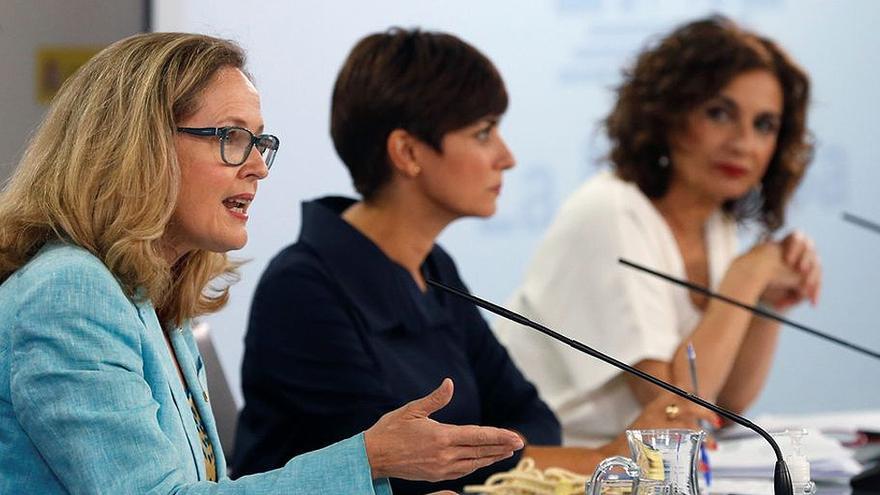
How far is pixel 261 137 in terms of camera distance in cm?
156

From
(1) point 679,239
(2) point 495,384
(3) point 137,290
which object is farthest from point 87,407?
(1) point 679,239

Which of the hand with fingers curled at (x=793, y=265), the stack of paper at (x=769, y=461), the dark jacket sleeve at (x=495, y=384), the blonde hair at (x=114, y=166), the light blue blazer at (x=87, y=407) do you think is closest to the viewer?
the light blue blazer at (x=87, y=407)

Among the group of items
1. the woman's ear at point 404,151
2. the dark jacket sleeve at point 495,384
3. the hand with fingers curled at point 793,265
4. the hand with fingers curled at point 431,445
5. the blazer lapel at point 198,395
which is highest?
the woman's ear at point 404,151

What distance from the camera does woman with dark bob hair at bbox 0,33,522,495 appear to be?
1310 millimetres

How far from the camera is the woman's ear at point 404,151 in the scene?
7.63 ft

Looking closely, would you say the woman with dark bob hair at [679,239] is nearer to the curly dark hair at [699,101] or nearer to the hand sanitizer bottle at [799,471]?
the curly dark hair at [699,101]

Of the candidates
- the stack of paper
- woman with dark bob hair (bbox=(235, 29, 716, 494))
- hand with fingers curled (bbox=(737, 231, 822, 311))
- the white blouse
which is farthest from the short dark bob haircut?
hand with fingers curled (bbox=(737, 231, 822, 311))

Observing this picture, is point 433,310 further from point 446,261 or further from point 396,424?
point 396,424

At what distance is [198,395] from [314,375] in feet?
1.58

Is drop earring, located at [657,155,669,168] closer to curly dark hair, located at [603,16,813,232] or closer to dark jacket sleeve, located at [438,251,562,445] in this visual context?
curly dark hair, located at [603,16,813,232]

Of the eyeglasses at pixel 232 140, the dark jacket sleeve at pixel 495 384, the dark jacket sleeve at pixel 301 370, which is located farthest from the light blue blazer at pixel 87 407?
the dark jacket sleeve at pixel 495 384

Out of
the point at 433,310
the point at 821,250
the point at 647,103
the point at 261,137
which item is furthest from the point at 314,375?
the point at 821,250

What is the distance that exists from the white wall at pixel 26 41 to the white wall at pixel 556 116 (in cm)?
28

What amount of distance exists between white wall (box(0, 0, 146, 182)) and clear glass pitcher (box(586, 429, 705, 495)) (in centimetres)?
197
